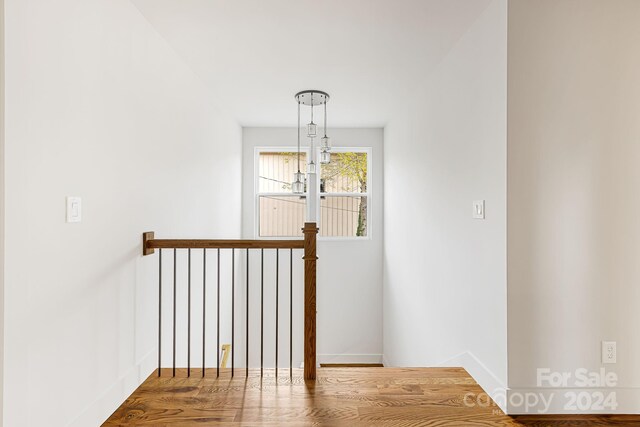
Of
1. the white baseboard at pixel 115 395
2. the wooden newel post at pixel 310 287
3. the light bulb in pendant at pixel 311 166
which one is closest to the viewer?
the white baseboard at pixel 115 395

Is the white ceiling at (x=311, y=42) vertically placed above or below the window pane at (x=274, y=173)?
above

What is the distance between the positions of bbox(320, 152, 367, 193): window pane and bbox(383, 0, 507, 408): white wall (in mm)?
1071

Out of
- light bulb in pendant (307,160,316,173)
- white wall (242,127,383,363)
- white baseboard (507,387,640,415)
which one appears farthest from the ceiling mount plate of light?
white baseboard (507,387,640,415)

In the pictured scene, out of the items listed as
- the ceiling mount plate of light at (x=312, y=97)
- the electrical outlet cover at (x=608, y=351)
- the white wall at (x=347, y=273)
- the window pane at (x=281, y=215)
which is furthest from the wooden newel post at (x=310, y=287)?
the window pane at (x=281, y=215)

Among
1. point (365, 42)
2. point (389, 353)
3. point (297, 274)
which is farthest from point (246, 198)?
point (365, 42)

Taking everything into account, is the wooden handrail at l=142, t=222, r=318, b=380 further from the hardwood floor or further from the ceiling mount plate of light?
the ceiling mount plate of light

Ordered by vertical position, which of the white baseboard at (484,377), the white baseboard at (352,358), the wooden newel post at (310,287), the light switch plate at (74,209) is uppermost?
the light switch plate at (74,209)

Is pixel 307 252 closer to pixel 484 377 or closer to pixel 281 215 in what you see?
pixel 484 377

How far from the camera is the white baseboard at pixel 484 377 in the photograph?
7.08 feet

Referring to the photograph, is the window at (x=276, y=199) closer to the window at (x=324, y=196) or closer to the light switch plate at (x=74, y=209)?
the window at (x=324, y=196)

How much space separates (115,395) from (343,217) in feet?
12.4

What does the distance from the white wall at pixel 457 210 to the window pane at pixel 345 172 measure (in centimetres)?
107

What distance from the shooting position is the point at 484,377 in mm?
2350

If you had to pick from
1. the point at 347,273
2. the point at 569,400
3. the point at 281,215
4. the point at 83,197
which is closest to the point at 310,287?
the point at 83,197
